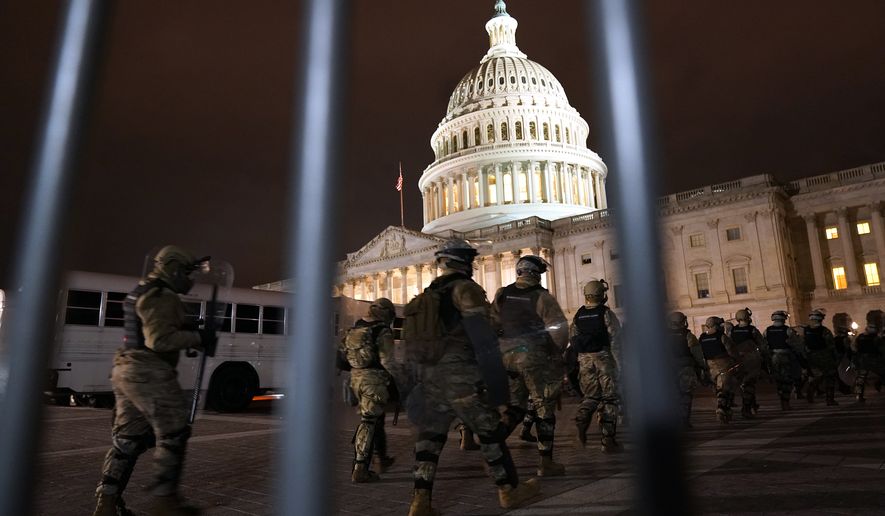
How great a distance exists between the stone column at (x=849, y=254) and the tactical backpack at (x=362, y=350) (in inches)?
1815

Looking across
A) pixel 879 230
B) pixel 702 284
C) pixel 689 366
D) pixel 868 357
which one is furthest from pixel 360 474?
pixel 879 230

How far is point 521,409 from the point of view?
6266mm

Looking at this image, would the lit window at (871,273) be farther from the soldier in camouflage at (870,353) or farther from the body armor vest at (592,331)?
the body armor vest at (592,331)

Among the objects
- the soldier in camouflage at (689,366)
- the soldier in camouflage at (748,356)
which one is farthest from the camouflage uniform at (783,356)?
the soldier in camouflage at (689,366)

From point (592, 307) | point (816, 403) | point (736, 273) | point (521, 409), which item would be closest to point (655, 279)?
point (521, 409)

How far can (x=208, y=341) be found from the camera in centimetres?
511

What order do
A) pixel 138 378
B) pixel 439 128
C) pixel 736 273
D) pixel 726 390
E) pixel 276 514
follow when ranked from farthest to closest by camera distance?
pixel 439 128 → pixel 736 273 → pixel 726 390 → pixel 138 378 → pixel 276 514

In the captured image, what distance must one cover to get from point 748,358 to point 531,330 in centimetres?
835

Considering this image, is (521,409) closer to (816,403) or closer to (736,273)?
(816,403)

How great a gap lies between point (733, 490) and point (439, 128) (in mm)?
73312

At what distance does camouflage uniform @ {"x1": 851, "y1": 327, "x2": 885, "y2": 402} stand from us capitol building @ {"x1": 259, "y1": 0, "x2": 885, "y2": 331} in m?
11.6

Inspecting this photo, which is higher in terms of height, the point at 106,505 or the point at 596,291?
the point at 596,291

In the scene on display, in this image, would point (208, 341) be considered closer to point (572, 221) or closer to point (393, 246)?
point (572, 221)

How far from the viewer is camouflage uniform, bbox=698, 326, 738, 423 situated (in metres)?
11.4
